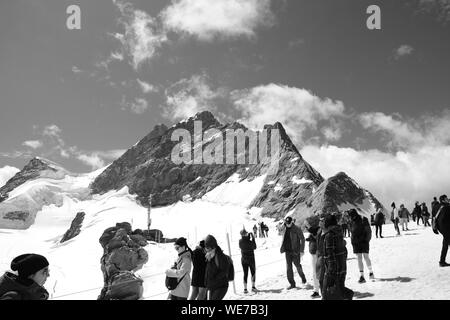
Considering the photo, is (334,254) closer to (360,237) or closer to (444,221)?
(360,237)

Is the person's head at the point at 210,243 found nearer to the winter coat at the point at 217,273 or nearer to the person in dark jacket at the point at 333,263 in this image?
the winter coat at the point at 217,273

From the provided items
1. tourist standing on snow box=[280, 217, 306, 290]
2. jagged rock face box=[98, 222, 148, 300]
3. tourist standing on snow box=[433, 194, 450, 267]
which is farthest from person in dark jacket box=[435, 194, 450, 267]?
jagged rock face box=[98, 222, 148, 300]

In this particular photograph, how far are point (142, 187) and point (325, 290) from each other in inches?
6212

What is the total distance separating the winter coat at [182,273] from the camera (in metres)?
8.02

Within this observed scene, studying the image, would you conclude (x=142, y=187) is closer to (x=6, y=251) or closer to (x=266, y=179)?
(x=6, y=251)

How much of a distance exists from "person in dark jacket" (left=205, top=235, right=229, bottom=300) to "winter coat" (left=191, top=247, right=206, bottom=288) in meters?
0.22

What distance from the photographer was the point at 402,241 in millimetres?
20094

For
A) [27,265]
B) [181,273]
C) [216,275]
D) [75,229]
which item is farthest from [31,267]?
[75,229]

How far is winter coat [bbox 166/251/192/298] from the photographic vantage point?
8.02 meters
